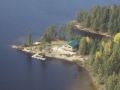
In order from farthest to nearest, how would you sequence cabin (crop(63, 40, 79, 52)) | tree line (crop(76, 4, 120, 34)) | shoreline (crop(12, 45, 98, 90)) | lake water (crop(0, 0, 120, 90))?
tree line (crop(76, 4, 120, 34))
cabin (crop(63, 40, 79, 52))
shoreline (crop(12, 45, 98, 90))
lake water (crop(0, 0, 120, 90))

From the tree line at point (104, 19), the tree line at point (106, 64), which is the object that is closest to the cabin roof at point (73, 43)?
the tree line at point (106, 64)

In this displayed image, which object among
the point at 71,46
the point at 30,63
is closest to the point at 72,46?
the point at 71,46

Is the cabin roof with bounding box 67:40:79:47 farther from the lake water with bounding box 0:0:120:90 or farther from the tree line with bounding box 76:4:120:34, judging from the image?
the tree line with bounding box 76:4:120:34

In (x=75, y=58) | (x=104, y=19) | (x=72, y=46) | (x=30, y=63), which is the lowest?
(x=30, y=63)

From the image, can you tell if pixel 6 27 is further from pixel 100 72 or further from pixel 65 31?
pixel 100 72

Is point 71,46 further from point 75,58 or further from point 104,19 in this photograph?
point 104,19

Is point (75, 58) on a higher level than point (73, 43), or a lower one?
lower

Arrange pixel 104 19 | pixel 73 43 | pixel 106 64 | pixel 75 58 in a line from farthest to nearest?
pixel 104 19 → pixel 73 43 → pixel 75 58 → pixel 106 64

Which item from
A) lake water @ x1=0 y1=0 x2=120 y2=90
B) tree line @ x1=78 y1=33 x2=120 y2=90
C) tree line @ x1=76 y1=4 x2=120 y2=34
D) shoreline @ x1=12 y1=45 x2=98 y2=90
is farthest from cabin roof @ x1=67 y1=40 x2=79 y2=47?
tree line @ x1=76 y1=4 x2=120 y2=34

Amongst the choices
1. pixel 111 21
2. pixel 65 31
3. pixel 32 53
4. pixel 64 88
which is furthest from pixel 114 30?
pixel 64 88
